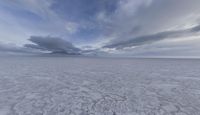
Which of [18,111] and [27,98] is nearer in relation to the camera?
[18,111]

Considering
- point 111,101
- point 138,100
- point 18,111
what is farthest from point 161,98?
point 18,111

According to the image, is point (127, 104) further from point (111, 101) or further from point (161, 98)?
point (161, 98)

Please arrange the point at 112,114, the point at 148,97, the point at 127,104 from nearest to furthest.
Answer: the point at 112,114 < the point at 127,104 < the point at 148,97

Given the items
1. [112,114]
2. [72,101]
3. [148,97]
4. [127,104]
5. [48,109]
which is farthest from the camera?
[148,97]

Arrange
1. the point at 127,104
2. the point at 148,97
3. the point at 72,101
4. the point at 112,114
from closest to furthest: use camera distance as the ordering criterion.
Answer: the point at 112,114 → the point at 127,104 → the point at 72,101 → the point at 148,97

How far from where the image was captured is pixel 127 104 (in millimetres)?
2648

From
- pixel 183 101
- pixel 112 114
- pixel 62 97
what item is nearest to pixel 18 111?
pixel 62 97

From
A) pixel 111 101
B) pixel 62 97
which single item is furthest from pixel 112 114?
pixel 62 97

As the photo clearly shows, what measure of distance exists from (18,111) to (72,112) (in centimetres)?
121

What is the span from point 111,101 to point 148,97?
3.96 feet

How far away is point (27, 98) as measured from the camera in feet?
9.68

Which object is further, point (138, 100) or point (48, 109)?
point (138, 100)

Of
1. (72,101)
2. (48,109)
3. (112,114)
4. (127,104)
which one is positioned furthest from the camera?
(72,101)

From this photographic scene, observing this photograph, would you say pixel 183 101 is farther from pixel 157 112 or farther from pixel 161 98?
pixel 157 112
